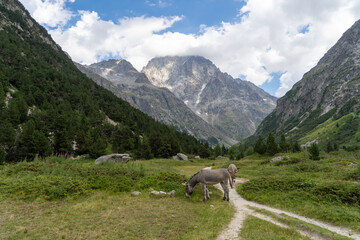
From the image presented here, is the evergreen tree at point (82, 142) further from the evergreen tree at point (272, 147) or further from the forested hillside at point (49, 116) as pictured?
the evergreen tree at point (272, 147)

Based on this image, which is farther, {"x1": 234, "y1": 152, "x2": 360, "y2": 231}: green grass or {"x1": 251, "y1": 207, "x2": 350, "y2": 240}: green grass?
{"x1": 234, "y1": 152, "x2": 360, "y2": 231}: green grass

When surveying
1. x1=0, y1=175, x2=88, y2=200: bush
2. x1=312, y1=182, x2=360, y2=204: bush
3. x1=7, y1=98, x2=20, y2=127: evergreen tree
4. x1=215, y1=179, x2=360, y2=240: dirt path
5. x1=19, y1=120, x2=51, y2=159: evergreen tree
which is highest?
x1=7, y1=98, x2=20, y2=127: evergreen tree

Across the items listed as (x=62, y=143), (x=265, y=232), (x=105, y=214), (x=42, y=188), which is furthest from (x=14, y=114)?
(x=265, y=232)

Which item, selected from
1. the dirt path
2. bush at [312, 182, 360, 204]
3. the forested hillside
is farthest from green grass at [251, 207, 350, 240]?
the forested hillside

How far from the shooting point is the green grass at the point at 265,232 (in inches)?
377

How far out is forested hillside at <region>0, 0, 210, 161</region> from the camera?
4125cm

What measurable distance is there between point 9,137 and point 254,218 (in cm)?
4932

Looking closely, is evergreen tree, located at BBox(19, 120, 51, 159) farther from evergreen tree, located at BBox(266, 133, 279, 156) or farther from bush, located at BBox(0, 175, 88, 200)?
evergreen tree, located at BBox(266, 133, 279, 156)

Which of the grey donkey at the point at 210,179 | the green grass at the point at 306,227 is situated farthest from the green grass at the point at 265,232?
the grey donkey at the point at 210,179

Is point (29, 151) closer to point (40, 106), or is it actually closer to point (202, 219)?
point (40, 106)

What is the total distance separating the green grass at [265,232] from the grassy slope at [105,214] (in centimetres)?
158

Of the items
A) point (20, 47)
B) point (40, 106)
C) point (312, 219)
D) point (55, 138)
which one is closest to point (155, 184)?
point (312, 219)

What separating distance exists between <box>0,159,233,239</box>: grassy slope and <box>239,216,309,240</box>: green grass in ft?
5.18

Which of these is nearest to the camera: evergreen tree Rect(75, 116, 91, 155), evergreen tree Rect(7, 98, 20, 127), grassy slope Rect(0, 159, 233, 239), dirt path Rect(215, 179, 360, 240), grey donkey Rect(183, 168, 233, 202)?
grassy slope Rect(0, 159, 233, 239)
